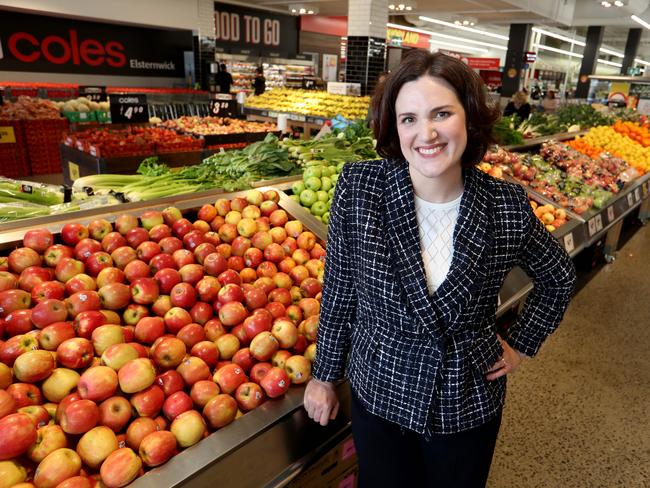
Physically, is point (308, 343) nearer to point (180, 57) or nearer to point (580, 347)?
point (580, 347)

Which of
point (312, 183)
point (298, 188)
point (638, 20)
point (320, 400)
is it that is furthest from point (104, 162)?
point (638, 20)

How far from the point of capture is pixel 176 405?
1.50m

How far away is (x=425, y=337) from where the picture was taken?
130 centimetres

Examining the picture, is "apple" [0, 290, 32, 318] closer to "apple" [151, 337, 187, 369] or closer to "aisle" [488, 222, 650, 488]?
"apple" [151, 337, 187, 369]

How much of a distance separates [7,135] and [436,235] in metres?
8.49

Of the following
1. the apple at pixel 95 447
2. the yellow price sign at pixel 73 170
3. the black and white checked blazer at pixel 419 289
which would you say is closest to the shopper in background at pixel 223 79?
the yellow price sign at pixel 73 170

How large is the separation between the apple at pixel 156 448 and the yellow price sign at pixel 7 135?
8.01 m

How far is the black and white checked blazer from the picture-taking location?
1282mm

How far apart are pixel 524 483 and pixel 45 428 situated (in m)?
2.31

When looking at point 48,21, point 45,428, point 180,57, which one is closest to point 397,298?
point 45,428

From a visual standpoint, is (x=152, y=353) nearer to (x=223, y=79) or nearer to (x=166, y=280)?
(x=166, y=280)

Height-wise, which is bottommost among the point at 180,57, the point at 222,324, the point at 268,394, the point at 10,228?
the point at 268,394

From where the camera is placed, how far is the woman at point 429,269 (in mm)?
1248

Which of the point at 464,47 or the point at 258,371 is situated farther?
the point at 464,47
